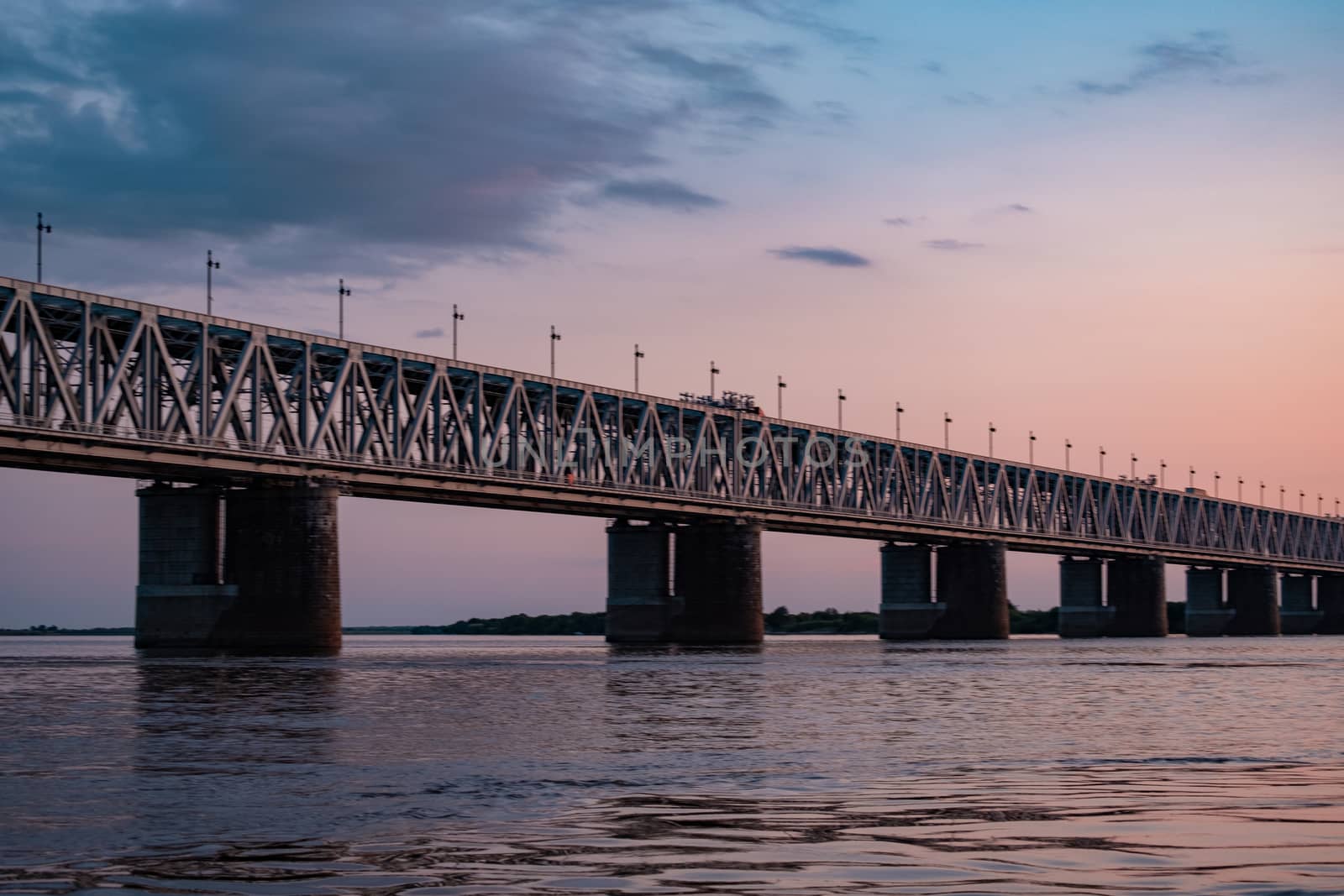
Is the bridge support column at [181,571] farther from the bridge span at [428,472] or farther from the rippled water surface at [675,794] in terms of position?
the rippled water surface at [675,794]

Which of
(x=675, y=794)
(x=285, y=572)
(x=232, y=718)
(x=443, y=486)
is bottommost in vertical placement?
(x=232, y=718)

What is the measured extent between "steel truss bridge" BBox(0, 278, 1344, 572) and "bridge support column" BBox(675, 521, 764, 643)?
7.82 ft

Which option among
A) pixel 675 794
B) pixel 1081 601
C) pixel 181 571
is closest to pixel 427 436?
pixel 181 571

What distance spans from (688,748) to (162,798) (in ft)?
30.6

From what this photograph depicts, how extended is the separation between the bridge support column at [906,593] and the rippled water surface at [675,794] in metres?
112

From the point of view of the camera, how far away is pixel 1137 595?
18712cm

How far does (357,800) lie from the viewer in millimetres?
18203

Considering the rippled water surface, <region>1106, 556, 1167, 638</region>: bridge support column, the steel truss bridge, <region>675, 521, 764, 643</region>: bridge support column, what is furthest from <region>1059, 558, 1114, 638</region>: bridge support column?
the rippled water surface

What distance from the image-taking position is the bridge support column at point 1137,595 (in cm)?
18475

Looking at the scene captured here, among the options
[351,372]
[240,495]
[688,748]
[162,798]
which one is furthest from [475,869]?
[351,372]

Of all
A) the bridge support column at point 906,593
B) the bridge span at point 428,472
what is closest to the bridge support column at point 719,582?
the bridge span at point 428,472

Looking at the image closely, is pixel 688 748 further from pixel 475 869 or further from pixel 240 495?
pixel 240 495

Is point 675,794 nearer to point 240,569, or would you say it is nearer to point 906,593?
point 240,569

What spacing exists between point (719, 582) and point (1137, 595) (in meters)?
82.3
